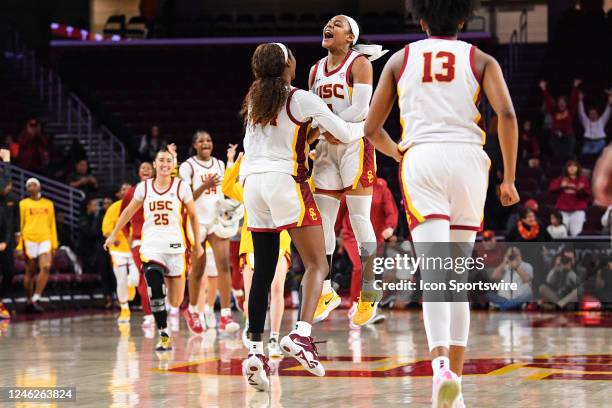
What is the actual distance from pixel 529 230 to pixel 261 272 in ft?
31.0

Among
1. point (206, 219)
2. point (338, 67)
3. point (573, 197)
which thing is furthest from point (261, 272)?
point (573, 197)

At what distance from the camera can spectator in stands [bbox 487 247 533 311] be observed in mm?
15703

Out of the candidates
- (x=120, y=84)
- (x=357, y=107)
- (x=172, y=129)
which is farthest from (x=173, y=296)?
(x=120, y=84)

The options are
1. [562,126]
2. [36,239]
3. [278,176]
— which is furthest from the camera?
[562,126]

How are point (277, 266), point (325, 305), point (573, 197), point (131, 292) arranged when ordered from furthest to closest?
point (573, 197) < point (131, 292) < point (277, 266) < point (325, 305)

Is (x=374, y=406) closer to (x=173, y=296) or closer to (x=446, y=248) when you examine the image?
(x=446, y=248)

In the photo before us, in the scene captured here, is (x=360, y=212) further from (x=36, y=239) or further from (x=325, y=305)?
(x=36, y=239)

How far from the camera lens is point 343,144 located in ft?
25.5

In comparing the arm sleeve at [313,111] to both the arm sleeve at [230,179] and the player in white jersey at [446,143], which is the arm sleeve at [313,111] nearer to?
the player in white jersey at [446,143]

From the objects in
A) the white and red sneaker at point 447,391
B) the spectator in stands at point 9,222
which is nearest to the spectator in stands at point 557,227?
the spectator in stands at point 9,222

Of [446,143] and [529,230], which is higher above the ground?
[446,143]

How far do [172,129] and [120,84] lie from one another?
2660mm

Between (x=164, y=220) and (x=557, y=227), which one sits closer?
(x=164, y=220)

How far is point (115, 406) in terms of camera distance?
6238 millimetres
